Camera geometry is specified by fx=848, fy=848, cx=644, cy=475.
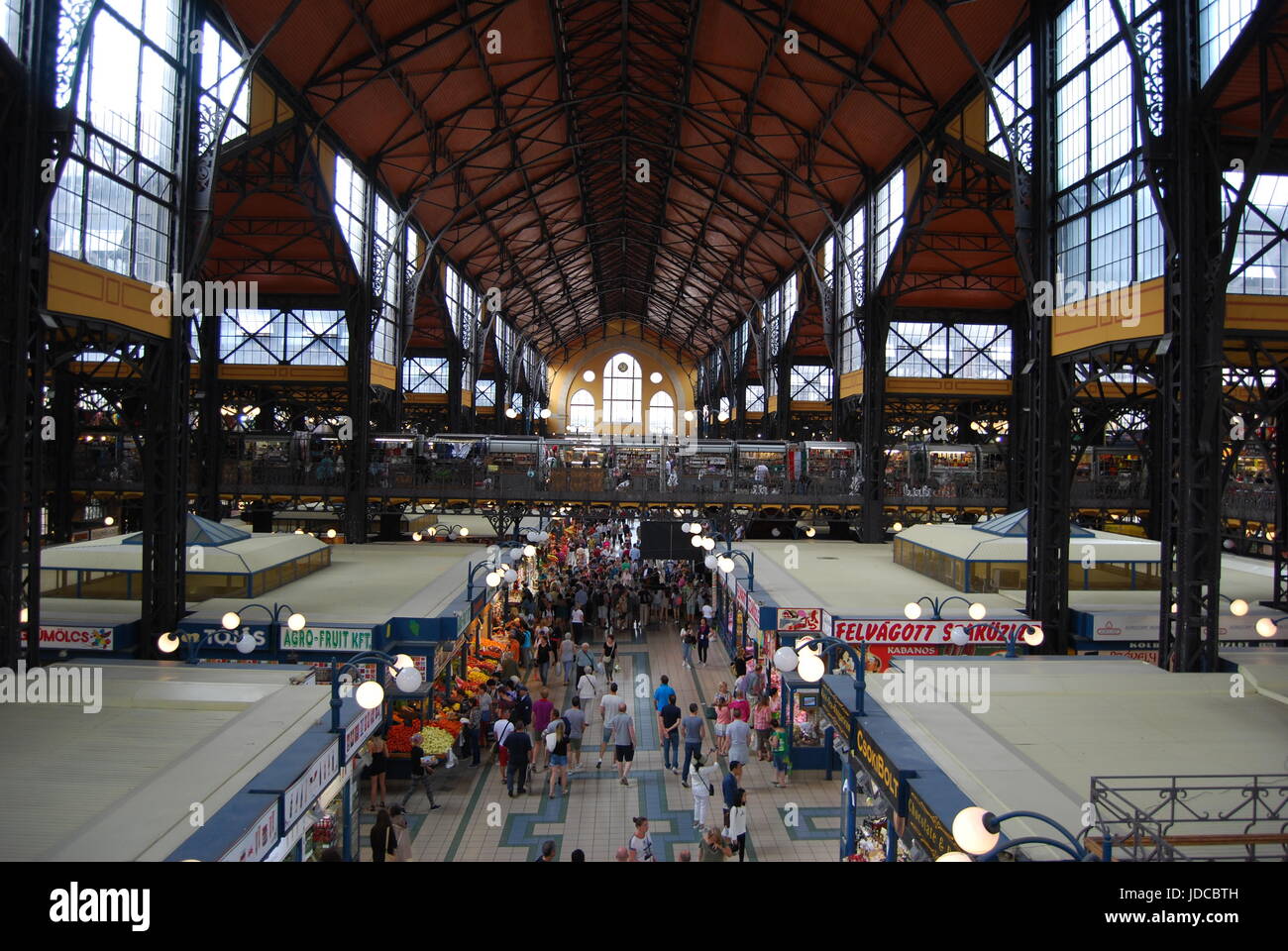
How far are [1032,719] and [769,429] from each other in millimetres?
38836

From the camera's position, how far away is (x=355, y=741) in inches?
389

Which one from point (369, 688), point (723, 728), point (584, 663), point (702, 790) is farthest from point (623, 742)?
point (369, 688)

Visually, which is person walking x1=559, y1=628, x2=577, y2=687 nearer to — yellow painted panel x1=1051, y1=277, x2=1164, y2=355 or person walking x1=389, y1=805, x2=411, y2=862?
person walking x1=389, y1=805, x2=411, y2=862

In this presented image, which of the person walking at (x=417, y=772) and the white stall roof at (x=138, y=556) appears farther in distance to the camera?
the white stall roof at (x=138, y=556)

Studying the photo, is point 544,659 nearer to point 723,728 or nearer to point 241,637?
point 723,728

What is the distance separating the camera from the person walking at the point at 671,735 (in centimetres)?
1495

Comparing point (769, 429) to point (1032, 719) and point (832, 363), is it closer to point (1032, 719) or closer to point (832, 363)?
point (832, 363)

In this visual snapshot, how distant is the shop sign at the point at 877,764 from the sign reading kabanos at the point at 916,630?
5839mm

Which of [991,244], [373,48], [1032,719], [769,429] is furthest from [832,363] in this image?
[1032,719]

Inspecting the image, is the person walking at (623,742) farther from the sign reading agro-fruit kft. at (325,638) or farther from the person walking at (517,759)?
the sign reading agro-fruit kft. at (325,638)

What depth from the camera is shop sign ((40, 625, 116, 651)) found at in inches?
575

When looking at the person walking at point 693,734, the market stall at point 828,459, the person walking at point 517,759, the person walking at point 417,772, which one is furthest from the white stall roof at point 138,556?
the market stall at point 828,459

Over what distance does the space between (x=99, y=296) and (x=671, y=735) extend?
12191 mm
